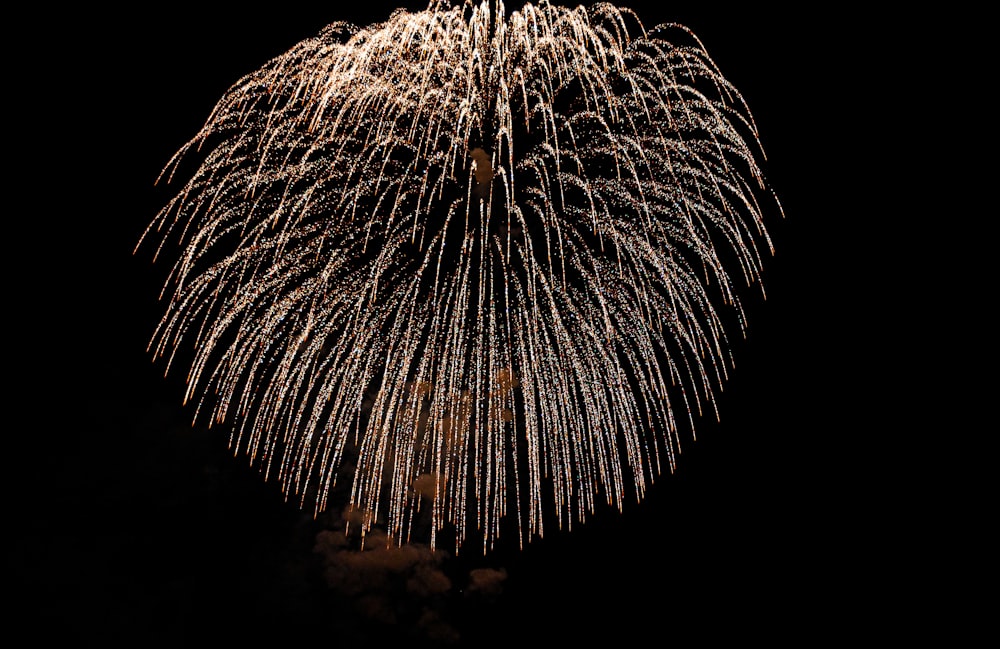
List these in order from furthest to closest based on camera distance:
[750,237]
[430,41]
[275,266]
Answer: [275,266] → [750,237] → [430,41]

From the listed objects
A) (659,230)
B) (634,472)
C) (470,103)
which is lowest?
(634,472)

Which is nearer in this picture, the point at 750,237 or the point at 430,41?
the point at 430,41

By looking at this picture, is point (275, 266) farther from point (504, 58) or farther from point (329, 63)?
point (504, 58)

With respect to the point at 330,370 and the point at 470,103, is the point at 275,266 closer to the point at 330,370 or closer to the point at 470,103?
the point at 330,370

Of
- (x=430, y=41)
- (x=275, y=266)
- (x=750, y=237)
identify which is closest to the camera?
(x=430, y=41)

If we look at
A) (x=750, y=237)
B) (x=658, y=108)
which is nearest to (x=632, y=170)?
(x=658, y=108)

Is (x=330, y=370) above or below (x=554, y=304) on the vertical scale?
below

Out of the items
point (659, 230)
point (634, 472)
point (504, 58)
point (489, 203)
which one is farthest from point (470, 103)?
point (634, 472)

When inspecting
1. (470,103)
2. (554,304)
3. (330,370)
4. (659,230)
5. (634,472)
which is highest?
(470,103)

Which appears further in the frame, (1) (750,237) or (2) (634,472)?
(2) (634,472)
